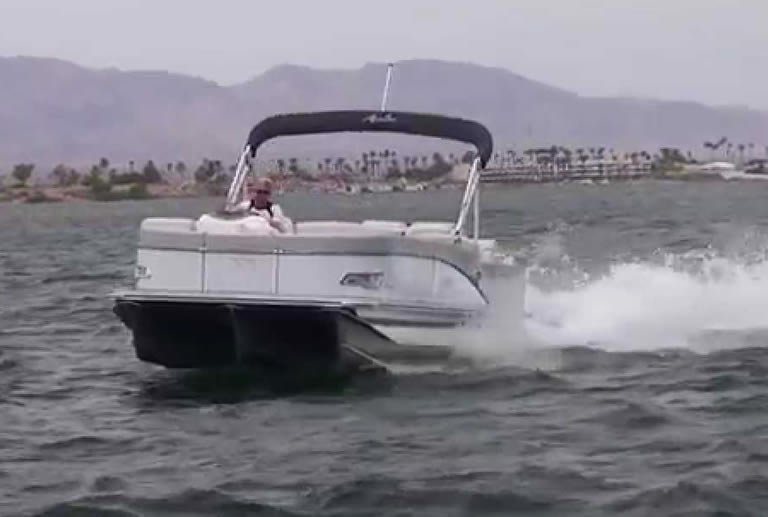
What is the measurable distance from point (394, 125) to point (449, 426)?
6.33 m

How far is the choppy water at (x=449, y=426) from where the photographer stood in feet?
37.3

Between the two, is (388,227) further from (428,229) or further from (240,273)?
(240,273)

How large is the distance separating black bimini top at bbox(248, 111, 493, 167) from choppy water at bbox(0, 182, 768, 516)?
2477 mm

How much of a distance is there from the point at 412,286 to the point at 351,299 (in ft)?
2.51

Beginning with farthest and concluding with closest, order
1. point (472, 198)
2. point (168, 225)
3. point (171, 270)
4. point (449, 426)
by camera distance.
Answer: point (472, 198) → point (168, 225) → point (171, 270) → point (449, 426)

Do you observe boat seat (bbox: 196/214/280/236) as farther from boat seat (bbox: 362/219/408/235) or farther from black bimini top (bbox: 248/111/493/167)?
black bimini top (bbox: 248/111/493/167)

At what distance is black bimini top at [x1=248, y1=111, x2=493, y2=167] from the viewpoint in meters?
19.3

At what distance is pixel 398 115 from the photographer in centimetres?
1944

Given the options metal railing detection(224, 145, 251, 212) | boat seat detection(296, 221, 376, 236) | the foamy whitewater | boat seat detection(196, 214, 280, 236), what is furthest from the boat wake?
boat seat detection(196, 214, 280, 236)

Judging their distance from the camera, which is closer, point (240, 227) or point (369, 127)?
point (240, 227)

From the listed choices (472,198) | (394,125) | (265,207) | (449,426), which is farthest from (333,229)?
(449,426)

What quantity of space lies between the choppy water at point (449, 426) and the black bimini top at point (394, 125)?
248 cm

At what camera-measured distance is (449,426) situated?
13.9 metres

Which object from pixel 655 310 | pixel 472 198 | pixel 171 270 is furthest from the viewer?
pixel 655 310
